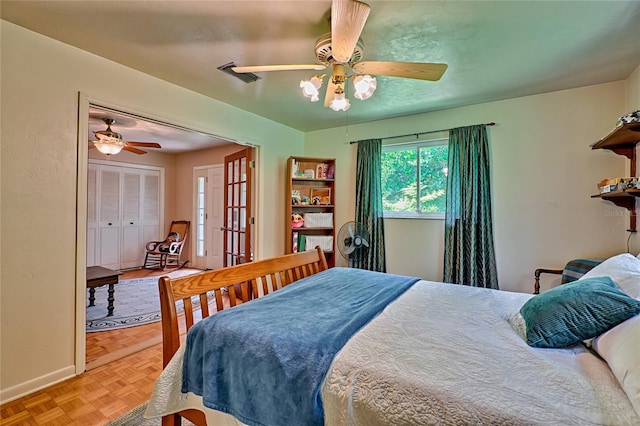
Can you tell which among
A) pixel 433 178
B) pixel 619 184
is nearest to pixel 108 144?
pixel 433 178

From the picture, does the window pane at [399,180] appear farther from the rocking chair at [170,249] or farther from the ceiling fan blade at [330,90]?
the rocking chair at [170,249]

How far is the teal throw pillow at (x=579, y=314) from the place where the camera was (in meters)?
Result: 1.04

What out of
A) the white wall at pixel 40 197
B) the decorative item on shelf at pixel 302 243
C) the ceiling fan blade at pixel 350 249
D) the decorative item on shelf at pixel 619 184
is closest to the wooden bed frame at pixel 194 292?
the white wall at pixel 40 197

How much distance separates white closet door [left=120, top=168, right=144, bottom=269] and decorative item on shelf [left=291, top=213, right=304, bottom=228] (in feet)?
12.7

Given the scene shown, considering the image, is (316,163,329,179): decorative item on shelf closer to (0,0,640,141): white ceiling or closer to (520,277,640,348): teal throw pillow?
(0,0,640,141): white ceiling

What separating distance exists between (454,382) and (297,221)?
3.05m

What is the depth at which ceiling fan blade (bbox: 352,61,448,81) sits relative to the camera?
164cm

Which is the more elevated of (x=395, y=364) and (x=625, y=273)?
(x=625, y=273)

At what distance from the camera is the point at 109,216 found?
17.6 feet

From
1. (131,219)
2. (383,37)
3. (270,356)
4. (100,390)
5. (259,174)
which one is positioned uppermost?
(383,37)

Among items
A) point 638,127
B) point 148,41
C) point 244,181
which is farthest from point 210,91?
point 638,127

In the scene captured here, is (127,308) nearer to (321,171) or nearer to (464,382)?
(321,171)

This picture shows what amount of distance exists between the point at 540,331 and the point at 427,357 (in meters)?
0.51

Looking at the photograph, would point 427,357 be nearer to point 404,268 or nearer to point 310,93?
point 310,93
